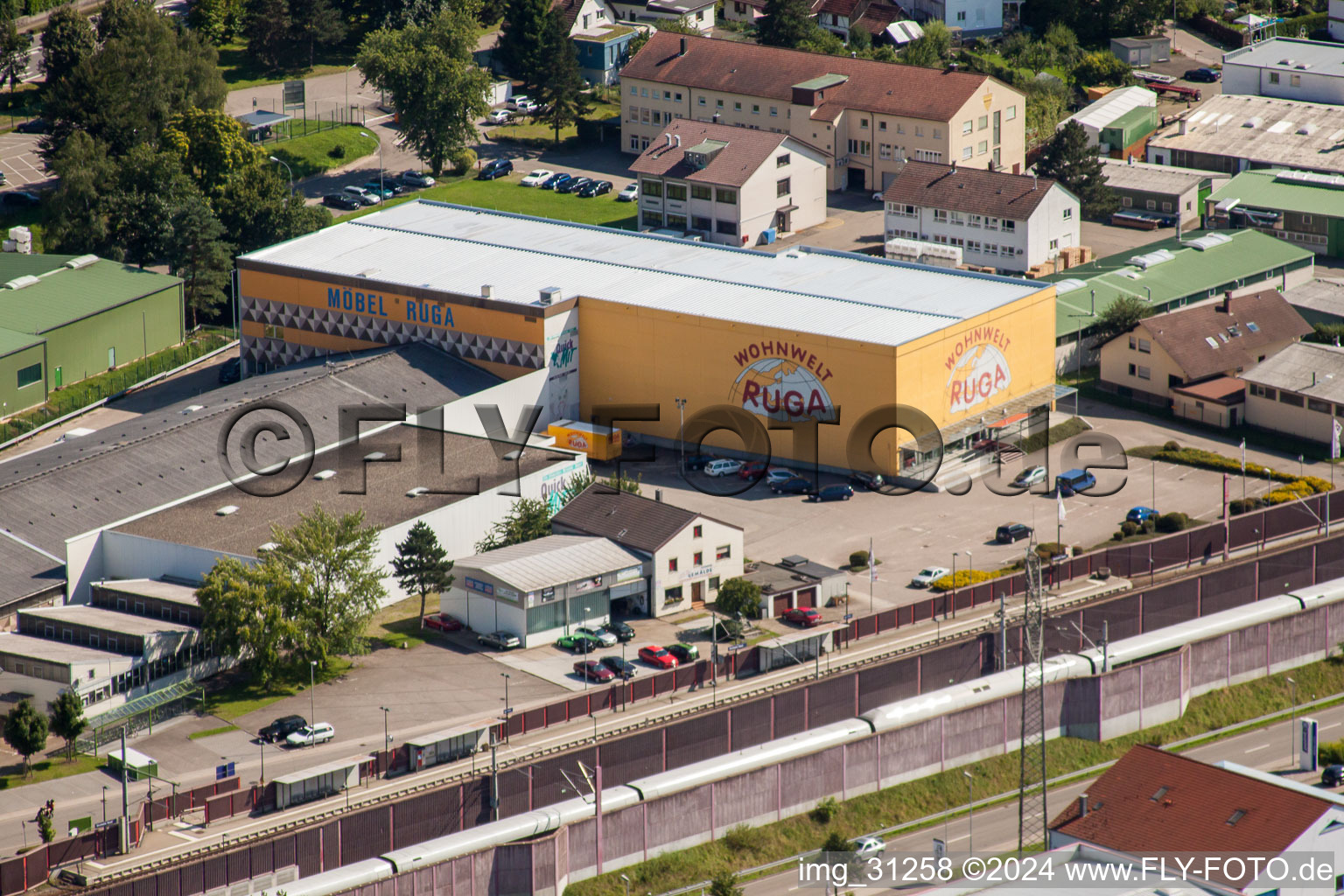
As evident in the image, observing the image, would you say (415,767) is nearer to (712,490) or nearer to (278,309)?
(712,490)

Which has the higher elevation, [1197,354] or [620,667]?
→ [1197,354]

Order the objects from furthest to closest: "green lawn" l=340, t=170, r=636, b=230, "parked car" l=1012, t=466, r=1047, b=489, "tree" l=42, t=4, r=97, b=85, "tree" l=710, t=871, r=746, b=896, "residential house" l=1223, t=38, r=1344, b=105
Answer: "residential house" l=1223, t=38, r=1344, b=105, "green lawn" l=340, t=170, r=636, b=230, "tree" l=42, t=4, r=97, b=85, "parked car" l=1012, t=466, r=1047, b=489, "tree" l=710, t=871, r=746, b=896

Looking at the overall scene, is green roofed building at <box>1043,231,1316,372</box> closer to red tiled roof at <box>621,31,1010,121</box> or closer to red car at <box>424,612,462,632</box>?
red tiled roof at <box>621,31,1010,121</box>

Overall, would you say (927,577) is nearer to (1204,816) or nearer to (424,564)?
(424,564)

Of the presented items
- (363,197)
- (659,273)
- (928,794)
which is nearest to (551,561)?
(928,794)

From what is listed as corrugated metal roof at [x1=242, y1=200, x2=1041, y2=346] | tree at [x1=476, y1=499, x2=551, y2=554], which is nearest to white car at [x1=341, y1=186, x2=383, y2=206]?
corrugated metal roof at [x1=242, y1=200, x2=1041, y2=346]
